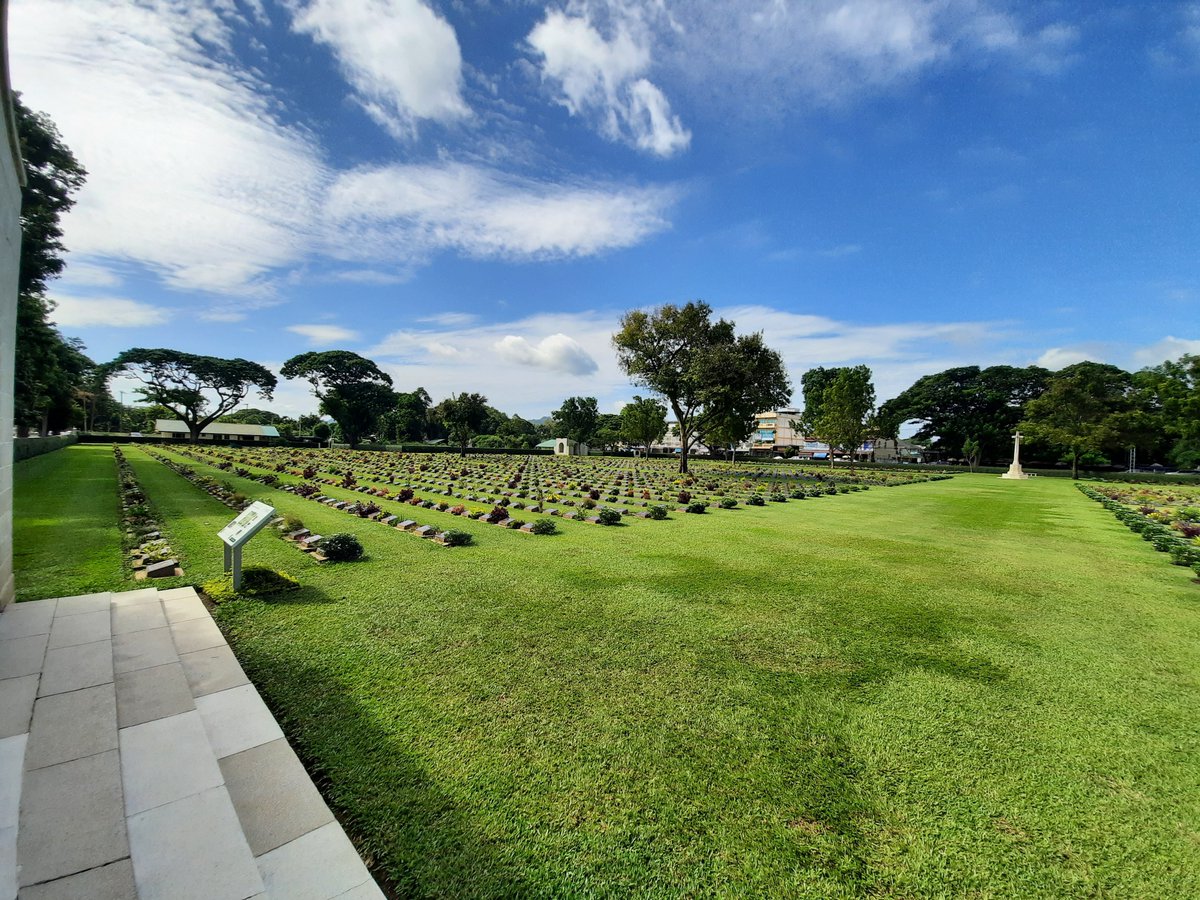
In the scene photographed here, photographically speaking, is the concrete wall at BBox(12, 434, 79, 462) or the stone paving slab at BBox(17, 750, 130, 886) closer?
the stone paving slab at BBox(17, 750, 130, 886)

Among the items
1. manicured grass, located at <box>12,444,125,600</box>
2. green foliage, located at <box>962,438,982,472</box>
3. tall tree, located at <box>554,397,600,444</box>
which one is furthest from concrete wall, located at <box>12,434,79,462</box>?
green foliage, located at <box>962,438,982,472</box>

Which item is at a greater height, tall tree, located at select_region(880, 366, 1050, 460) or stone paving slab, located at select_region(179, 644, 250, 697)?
tall tree, located at select_region(880, 366, 1050, 460)

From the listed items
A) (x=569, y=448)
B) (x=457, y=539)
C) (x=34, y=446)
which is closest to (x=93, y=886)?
(x=457, y=539)

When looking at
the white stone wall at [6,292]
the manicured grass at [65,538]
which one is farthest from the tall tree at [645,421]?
the white stone wall at [6,292]

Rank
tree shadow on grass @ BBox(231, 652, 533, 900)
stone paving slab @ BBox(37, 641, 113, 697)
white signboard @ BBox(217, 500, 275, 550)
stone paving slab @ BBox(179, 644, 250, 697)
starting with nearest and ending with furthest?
tree shadow on grass @ BBox(231, 652, 533, 900), stone paving slab @ BBox(37, 641, 113, 697), stone paving slab @ BBox(179, 644, 250, 697), white signboard @ BBox(217, 500, 275, 550)

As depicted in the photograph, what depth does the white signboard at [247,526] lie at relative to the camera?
608 cm

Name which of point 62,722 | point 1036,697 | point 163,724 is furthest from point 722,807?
point 62,722

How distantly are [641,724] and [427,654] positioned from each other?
2.40 metres

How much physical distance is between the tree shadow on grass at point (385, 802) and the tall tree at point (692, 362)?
27.2 m

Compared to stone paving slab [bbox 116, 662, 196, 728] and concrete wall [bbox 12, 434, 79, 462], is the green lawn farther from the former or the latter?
concrete wall [bbox 12, 434, 79, 462]

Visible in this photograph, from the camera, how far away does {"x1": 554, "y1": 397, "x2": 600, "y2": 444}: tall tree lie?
236 ft

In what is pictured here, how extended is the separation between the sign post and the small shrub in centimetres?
170

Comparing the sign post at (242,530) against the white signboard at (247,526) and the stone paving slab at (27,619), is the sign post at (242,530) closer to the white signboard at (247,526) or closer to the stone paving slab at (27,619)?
the white signboard at (247,526)

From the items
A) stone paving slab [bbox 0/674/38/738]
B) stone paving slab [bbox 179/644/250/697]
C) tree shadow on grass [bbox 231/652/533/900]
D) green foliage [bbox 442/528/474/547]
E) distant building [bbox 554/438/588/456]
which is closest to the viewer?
tree shadow on grass [bbox 231/652/533/900]
